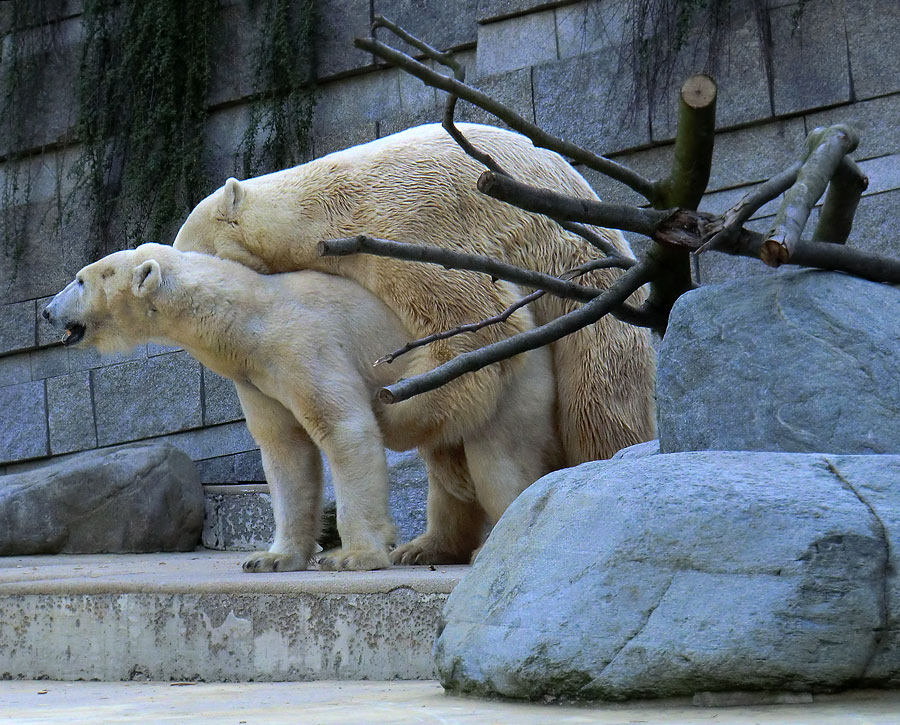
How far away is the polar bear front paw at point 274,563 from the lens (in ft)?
12.5

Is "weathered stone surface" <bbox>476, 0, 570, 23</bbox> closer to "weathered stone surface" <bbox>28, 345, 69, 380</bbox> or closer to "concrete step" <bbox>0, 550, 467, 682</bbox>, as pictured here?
"weathered stone surface" <bbox>28, 345, 69, 380</bbox>

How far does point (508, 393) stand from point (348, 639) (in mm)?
1225

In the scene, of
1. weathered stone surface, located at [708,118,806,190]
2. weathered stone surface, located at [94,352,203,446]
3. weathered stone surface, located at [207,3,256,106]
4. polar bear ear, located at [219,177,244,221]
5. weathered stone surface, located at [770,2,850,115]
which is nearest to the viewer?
polar bear ear, located at [219,177,244,221]

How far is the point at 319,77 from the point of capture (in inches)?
304

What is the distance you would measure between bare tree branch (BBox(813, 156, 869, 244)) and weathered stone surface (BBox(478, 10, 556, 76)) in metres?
4.40

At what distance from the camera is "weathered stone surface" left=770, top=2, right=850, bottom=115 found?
238 inches

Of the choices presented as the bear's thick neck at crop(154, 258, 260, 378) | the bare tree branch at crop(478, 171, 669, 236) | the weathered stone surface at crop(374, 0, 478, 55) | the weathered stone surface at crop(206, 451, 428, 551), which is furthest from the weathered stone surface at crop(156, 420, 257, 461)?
the bare tree branch at crop(478, 171, 669, 236)

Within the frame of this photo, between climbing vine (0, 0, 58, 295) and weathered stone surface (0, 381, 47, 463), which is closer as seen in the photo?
weathered stone surface (0, 381, 47, 463)

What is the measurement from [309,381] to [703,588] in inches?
78.7

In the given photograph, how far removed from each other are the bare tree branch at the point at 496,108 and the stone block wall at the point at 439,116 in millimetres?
3589

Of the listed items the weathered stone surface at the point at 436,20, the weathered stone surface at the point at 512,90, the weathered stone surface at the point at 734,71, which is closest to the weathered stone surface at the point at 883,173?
the weathered stone surface at the point at 734,71

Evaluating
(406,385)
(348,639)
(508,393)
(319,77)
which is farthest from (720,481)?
(319,77)

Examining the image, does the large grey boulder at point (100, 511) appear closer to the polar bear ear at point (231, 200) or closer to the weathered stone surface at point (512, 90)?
the polar bear ear at point (231, 200)

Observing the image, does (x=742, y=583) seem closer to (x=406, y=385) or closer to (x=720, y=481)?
(x=720, y=481)
